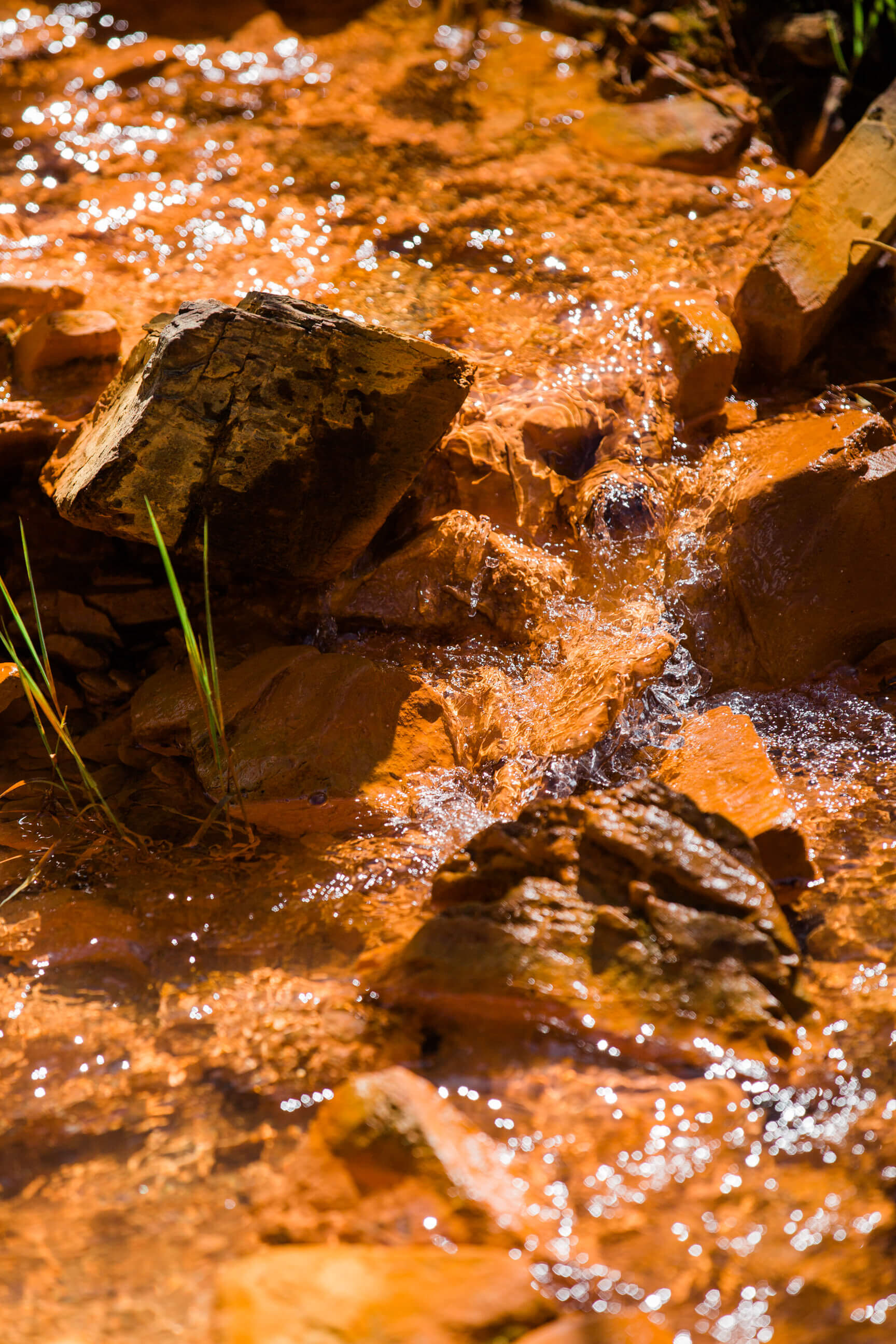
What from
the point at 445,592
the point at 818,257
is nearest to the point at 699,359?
the point at 818,257

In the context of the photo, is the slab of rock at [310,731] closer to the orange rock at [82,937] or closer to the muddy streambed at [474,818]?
the muddy streambed at [474,818]

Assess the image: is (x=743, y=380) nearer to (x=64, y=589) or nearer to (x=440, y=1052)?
(x=64, y=589)

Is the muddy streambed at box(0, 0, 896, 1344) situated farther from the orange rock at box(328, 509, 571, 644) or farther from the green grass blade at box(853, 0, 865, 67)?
the green grass blade at box(853, 0, 865, 67)

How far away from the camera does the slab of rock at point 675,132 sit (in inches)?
162

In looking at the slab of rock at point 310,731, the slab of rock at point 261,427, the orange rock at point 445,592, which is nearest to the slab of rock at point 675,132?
the slab of rock at point 261,427

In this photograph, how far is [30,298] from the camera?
3133 millimetres

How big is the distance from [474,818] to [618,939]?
63 cm

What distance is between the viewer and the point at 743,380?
3.37 metres

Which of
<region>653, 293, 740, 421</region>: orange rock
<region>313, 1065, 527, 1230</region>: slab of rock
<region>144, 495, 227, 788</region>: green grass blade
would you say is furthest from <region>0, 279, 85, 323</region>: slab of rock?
<region>313, 1065, 527, 1230</region>: slab of rock

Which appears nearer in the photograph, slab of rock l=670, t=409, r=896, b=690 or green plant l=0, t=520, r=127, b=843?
green plant l=0, t=520, r=127, b=843

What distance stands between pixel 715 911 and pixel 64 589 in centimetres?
208

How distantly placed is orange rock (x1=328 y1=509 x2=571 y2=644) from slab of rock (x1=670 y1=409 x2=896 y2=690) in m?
0.51

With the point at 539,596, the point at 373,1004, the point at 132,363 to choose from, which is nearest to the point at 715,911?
the point at 373,1004

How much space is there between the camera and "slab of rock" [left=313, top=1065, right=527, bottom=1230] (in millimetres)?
1460
